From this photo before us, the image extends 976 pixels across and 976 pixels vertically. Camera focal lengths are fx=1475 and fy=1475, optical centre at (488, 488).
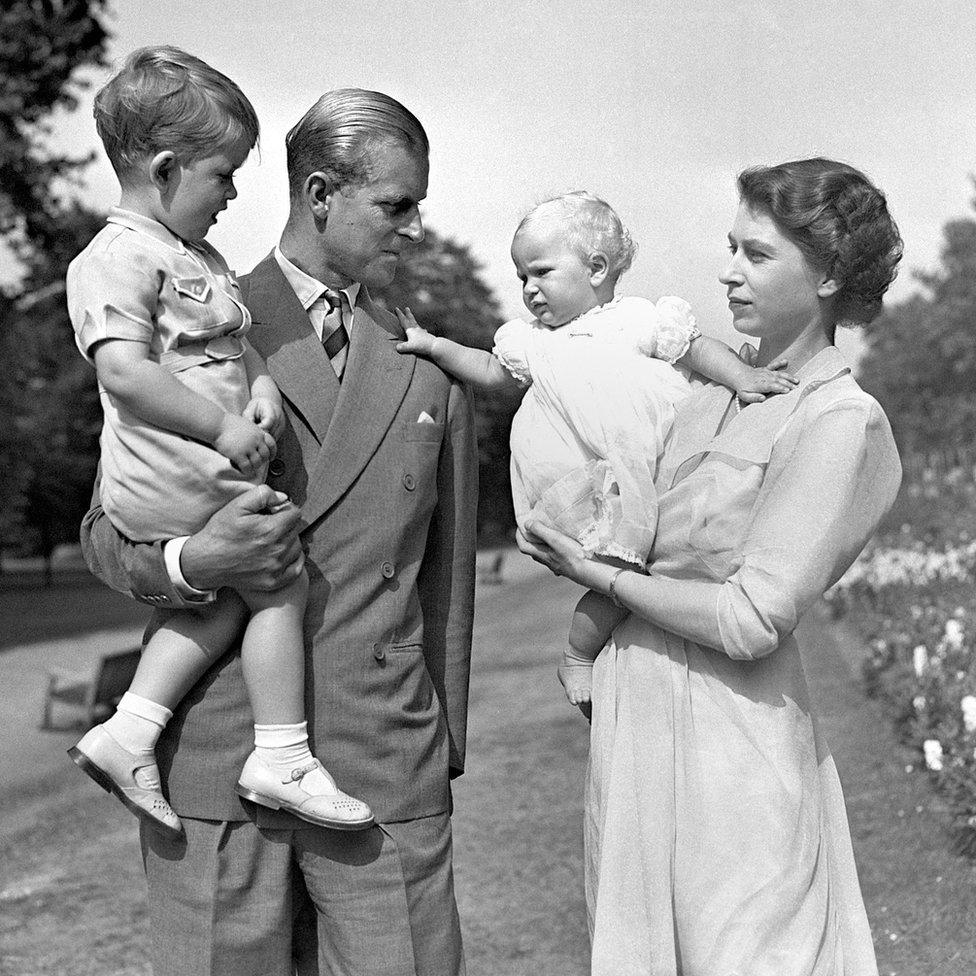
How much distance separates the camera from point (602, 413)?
117 inches

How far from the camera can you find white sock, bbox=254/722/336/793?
2818 mm

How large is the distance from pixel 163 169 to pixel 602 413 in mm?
976

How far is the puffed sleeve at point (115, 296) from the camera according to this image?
2695 millimetres

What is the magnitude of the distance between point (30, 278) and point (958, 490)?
12552 mm

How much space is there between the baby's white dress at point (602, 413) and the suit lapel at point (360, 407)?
242 millimetres

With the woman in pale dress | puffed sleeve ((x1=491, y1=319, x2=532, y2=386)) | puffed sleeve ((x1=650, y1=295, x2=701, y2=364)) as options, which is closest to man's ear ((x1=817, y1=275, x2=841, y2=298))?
the woman in pale dress

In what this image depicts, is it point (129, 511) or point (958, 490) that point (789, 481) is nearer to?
point (129, 511)

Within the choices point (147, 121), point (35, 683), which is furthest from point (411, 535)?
point (35, 683)

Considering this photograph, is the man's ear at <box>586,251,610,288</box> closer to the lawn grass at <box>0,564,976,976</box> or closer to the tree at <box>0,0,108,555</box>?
the lawn grass at <box>0,564,976,976</box>

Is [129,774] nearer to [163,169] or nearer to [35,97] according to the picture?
[163,169]

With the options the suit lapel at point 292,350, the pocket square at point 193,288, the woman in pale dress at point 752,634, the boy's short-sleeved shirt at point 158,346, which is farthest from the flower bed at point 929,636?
the pocket square at point 193,288

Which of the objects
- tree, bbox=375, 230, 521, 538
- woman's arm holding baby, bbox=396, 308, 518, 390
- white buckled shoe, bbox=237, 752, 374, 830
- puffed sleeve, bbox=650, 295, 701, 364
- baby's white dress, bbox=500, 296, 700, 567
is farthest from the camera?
tree, bbox=375, 230, 521, 538

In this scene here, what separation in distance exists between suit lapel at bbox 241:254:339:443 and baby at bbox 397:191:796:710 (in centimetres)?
21

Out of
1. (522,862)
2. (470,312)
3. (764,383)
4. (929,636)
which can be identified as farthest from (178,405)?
(470,312)
